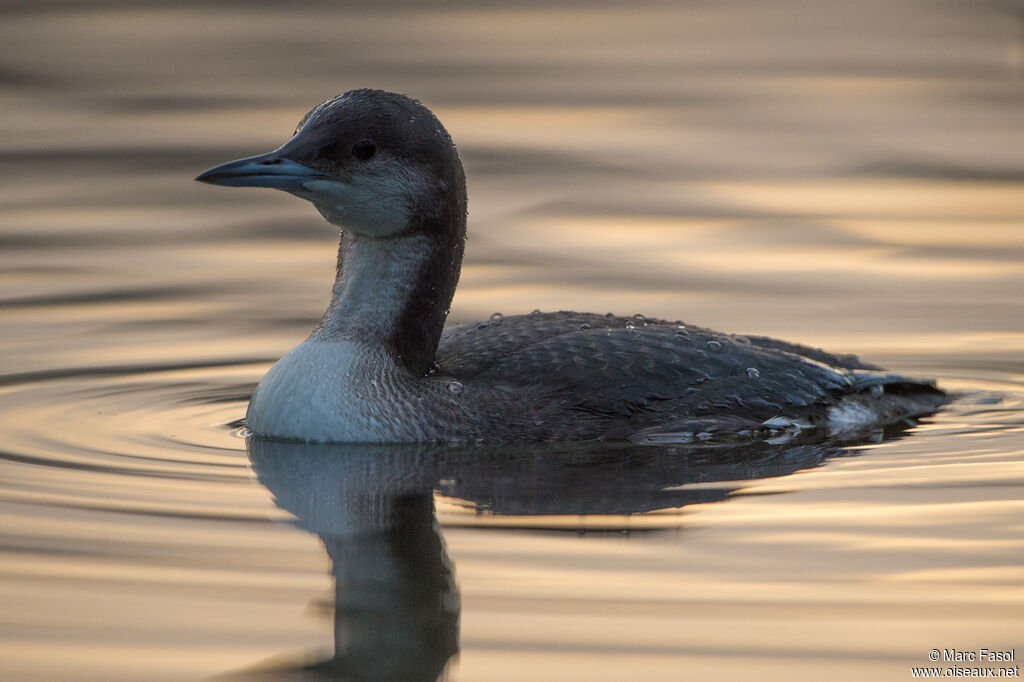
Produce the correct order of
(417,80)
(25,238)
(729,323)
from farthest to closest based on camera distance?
(417,80) < (25,238) < (729,323)

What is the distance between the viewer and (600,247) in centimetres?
988

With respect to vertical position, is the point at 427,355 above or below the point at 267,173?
below

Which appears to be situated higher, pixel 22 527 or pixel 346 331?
pixel 346 331

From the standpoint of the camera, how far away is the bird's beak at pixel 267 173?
5.99 meters

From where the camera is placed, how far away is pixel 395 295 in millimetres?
6375

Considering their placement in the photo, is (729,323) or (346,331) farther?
(729,323)

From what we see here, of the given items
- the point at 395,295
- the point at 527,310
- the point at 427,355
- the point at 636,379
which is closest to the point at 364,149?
the point at 395,295

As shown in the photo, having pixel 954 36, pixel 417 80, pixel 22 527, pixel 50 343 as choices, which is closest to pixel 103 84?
pixel 417 80

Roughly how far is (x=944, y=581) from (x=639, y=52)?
1042cm

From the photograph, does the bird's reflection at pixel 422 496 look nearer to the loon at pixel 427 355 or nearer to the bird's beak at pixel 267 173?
the loon at pixel 427 355

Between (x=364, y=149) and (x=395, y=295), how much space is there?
1.75 ft

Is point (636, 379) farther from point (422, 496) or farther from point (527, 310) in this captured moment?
point (527, 310)

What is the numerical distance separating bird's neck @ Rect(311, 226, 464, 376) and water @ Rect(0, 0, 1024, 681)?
16.3 inches

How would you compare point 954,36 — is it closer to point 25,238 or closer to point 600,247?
point 600,247
